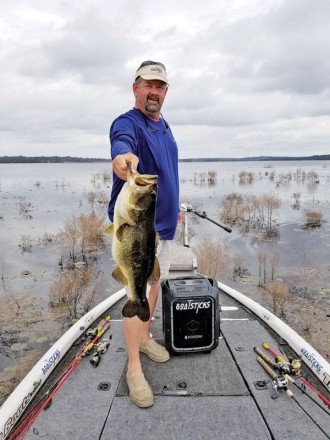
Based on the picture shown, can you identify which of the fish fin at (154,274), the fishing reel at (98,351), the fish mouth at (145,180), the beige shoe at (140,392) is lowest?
the fishing reel at (98,351)

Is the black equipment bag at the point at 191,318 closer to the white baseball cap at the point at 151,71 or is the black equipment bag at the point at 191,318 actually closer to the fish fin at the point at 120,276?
the fish fin at the point at 120,276

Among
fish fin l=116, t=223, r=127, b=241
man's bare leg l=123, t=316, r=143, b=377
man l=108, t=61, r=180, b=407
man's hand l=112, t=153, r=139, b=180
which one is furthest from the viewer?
man's bare leg l=123, t=316, r=143, b=377

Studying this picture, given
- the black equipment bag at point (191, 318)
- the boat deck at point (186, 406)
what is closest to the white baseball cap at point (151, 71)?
the black equipment bag at point (191, 318)

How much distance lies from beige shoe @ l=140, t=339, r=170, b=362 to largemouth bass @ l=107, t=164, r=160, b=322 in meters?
0.96

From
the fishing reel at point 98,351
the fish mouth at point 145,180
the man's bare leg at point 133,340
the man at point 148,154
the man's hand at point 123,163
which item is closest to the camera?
the fish mouth at point 145,180

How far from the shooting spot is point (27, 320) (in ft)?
25.3

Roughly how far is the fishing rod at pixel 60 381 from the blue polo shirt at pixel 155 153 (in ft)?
5.21

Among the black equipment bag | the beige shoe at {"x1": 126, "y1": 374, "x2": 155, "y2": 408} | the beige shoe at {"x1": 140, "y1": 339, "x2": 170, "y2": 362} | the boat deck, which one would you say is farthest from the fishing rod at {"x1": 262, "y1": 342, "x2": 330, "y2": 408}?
the beige shoe at {"x1": 126, "y1": 374, "x2": 155, "y2": 408}

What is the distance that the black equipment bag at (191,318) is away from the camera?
3.62 m

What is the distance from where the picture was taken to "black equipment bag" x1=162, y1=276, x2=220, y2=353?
3.62m

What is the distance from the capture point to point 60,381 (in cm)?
329

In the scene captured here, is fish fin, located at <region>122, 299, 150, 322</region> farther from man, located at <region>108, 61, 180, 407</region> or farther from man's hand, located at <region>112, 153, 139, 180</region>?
man's hand, located at <region>112, 153, 139, 180</region>

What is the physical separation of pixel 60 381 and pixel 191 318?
56.4 inches

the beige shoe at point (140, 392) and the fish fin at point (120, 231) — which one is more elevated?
the fish fin at point (120, 231)
